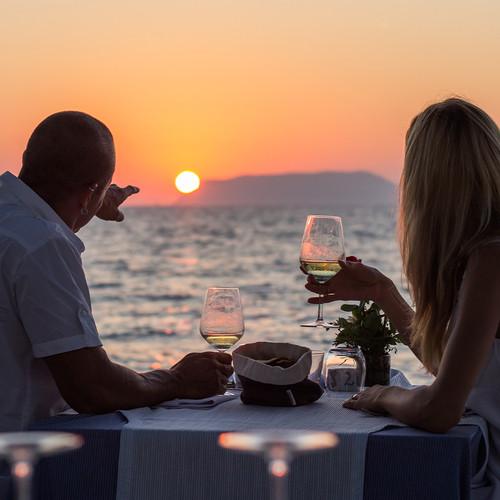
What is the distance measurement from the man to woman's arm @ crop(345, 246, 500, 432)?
23.7 inches

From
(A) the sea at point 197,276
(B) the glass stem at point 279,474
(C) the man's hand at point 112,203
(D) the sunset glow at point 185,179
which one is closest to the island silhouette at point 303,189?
(A) the sea at point 197,276

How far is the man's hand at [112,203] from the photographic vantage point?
3.58 metres

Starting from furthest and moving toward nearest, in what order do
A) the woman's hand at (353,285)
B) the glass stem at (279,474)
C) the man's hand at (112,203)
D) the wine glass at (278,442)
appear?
the man's hand at (112,203), the woman's hand at (353,285), the glass stem at (279,474), the wine glass at (278,442)

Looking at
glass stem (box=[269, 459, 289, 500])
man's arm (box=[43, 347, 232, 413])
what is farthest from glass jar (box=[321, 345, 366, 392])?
glass stem (box=[269, 459, 289, 500])

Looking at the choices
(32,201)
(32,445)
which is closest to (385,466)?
(32,445)

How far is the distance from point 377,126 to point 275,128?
9.95ft

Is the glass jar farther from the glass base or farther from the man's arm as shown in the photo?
the man's arm

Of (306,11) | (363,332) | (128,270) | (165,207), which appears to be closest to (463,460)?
(363,332)

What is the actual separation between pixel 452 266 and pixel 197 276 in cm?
2498

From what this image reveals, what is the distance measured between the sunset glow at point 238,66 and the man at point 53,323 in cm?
1664

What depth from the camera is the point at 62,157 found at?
10.3 ft

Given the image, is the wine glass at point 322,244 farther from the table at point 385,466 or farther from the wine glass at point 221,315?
the table at point 385,466

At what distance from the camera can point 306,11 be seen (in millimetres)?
23547

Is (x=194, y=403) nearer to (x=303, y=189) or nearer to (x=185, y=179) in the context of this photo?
(x=185, y=179)
